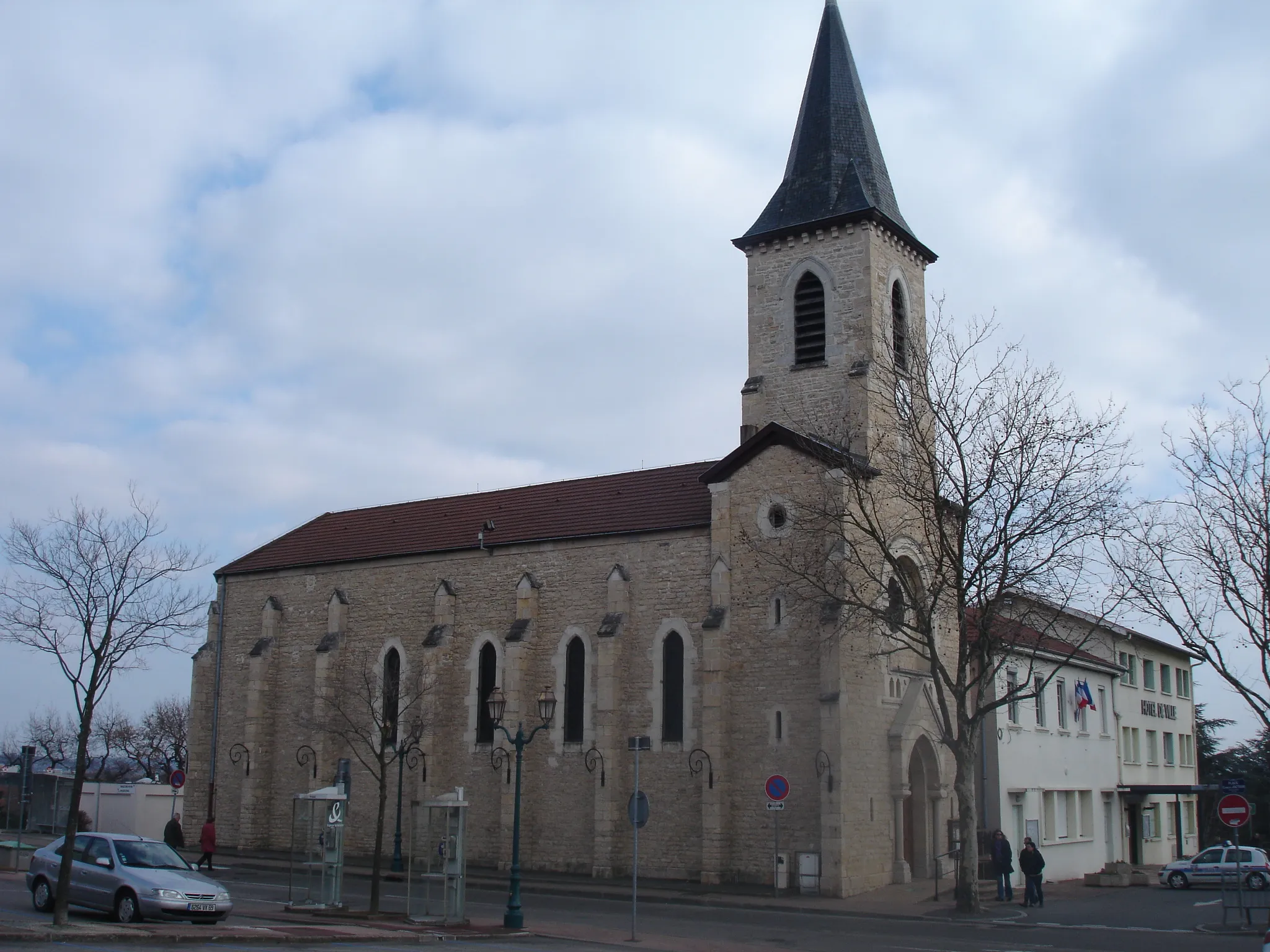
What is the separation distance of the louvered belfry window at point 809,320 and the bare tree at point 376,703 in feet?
43.3

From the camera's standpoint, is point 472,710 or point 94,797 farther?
point 94,797

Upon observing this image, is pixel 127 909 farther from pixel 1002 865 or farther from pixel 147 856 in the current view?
pixel 1002 865

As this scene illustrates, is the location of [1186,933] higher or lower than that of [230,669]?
lower

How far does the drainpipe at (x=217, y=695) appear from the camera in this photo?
36.9 meters

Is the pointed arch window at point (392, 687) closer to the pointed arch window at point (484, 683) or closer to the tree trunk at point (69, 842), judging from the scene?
the pointed arch window at point (484, 683)

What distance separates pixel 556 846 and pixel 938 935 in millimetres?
12741

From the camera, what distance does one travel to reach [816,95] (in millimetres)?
33375

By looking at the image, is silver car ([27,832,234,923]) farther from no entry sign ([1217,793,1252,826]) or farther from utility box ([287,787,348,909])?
no entry sign ([1217,793,1252,826])

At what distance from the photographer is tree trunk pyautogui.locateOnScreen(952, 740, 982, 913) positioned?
22.7 metres

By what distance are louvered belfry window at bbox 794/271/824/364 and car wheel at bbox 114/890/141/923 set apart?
19956mm

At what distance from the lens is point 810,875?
25359mm

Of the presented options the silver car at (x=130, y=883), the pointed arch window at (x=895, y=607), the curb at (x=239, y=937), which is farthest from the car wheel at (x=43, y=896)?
the pointed arch window at (x=895, y=607)

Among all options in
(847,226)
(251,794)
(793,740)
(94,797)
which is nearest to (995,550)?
(793,740)

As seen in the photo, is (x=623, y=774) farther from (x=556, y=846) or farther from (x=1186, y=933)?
(x=1186, y=933)
